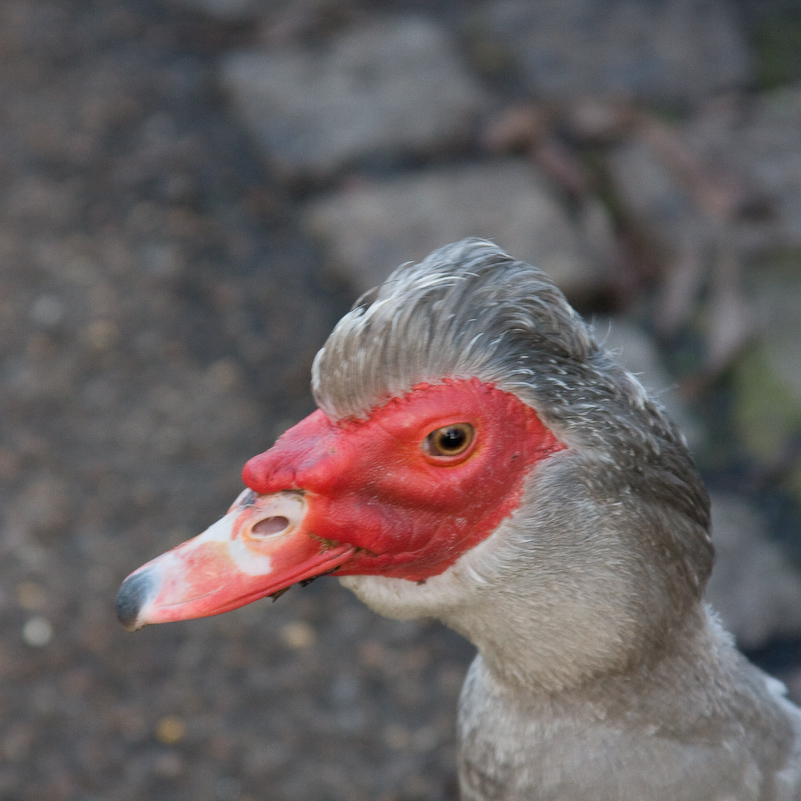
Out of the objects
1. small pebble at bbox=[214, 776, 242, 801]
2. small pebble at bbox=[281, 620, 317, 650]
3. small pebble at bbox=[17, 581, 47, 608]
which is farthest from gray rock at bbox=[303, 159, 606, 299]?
small pebble at bbox=[214, 776, 242, 801]

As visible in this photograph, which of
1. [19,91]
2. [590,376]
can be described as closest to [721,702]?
[590,376]

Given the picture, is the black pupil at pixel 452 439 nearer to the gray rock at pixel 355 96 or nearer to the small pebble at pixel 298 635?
the small pebble at pixel 298 635

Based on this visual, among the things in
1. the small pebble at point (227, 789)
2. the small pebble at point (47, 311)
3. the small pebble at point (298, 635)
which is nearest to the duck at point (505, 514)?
the small pebble at point (227, 789)

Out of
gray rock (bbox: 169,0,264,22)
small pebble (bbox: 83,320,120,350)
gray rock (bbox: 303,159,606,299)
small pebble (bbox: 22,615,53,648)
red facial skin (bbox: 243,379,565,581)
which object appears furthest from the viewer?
gray rock (bbox: 169,0,264,22)

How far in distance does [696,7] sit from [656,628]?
11.7 feet

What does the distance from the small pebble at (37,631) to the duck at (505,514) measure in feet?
5.24

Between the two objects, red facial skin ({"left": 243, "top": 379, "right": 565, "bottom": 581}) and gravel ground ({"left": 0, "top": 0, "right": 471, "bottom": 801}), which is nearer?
red facial skin ({"left": 243, "top": 379, "right": 565, "bottom": 581})

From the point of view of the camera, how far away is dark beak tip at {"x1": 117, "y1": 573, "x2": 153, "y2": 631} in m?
1.50

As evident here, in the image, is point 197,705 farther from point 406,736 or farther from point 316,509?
point 316,509

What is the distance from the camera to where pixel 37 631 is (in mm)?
2977

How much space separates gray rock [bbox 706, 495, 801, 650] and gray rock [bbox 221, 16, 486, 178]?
1992 millimetres

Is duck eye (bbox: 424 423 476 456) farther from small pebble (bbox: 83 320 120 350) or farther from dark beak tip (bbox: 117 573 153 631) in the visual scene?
small pebble (bbox: 83 320 120 350)

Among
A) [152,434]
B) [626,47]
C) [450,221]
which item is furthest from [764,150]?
[152,434]

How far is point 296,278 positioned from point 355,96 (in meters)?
0.89
